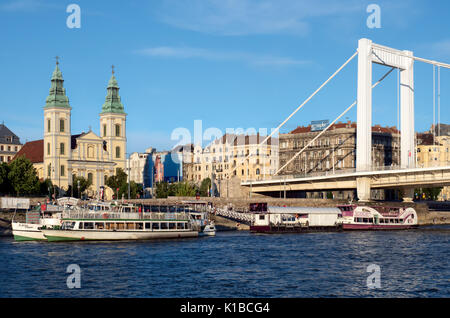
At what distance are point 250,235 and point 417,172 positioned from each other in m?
21.3

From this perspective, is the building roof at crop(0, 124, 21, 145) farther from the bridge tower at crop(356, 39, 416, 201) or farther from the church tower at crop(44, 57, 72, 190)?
the bridge tower at crop(356, 39, 416, 201)

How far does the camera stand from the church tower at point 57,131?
129m

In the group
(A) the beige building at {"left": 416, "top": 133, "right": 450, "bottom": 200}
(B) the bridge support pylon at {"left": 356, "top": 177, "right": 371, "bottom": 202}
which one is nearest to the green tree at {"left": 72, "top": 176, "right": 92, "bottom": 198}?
(B) the bridge support pylon at {"left": 356, "top": 177, "right": 371, "bottom": 202}

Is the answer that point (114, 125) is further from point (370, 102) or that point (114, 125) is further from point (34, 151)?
point (370, 102)

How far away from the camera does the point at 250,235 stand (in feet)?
222

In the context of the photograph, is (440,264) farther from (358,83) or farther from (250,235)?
(358,83)

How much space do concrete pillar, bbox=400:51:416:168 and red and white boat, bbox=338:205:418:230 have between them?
958cm

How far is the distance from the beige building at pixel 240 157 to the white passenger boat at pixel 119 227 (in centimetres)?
6783

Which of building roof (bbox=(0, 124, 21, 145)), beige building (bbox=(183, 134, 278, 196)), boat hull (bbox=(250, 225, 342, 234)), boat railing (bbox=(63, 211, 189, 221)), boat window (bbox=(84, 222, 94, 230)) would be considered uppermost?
building roof (bbox=(0, 124, 21, 145))

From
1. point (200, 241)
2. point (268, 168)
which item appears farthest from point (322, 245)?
point (268, 168)

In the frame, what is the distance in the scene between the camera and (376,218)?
253 feet

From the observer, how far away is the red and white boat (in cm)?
7594

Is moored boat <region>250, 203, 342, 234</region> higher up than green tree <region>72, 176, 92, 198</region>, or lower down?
lower down

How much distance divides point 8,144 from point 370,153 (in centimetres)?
9630
